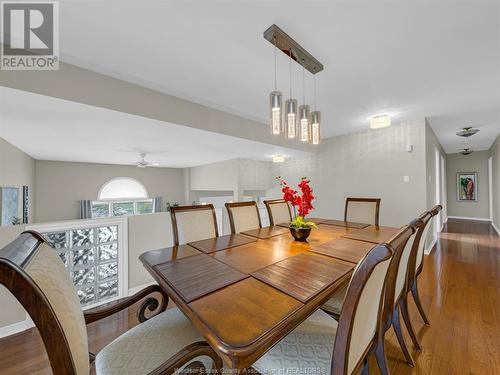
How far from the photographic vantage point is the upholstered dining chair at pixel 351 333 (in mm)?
656

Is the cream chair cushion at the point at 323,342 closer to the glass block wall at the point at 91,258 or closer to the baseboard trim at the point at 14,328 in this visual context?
the glass block wall at the point at 91,258

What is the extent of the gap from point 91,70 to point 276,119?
69.4 inches

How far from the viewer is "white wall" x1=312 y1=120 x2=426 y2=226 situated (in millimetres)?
3459

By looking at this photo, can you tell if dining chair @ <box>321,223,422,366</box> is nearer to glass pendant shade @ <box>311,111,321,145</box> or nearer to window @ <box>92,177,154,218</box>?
glass pendant shade @ <box>311,111,321,145</box>

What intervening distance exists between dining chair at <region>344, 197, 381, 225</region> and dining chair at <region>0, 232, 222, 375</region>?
2466mm

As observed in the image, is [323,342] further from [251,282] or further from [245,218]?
[245,218]

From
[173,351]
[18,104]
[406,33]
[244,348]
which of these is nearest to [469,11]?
[406,33]

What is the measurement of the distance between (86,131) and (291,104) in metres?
2.56

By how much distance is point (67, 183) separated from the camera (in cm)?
514

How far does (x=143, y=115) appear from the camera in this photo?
7.24ft

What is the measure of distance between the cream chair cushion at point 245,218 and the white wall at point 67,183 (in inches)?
200

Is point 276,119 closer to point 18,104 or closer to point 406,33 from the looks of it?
point 406,33

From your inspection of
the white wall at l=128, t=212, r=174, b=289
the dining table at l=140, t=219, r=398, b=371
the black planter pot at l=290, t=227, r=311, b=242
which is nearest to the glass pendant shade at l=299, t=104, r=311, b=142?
the black planter pot at l=290, t=227, r=311, b=242

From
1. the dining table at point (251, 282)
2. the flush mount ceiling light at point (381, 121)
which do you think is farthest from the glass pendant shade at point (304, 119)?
the flush mount ceiling light at point (381, 121)
